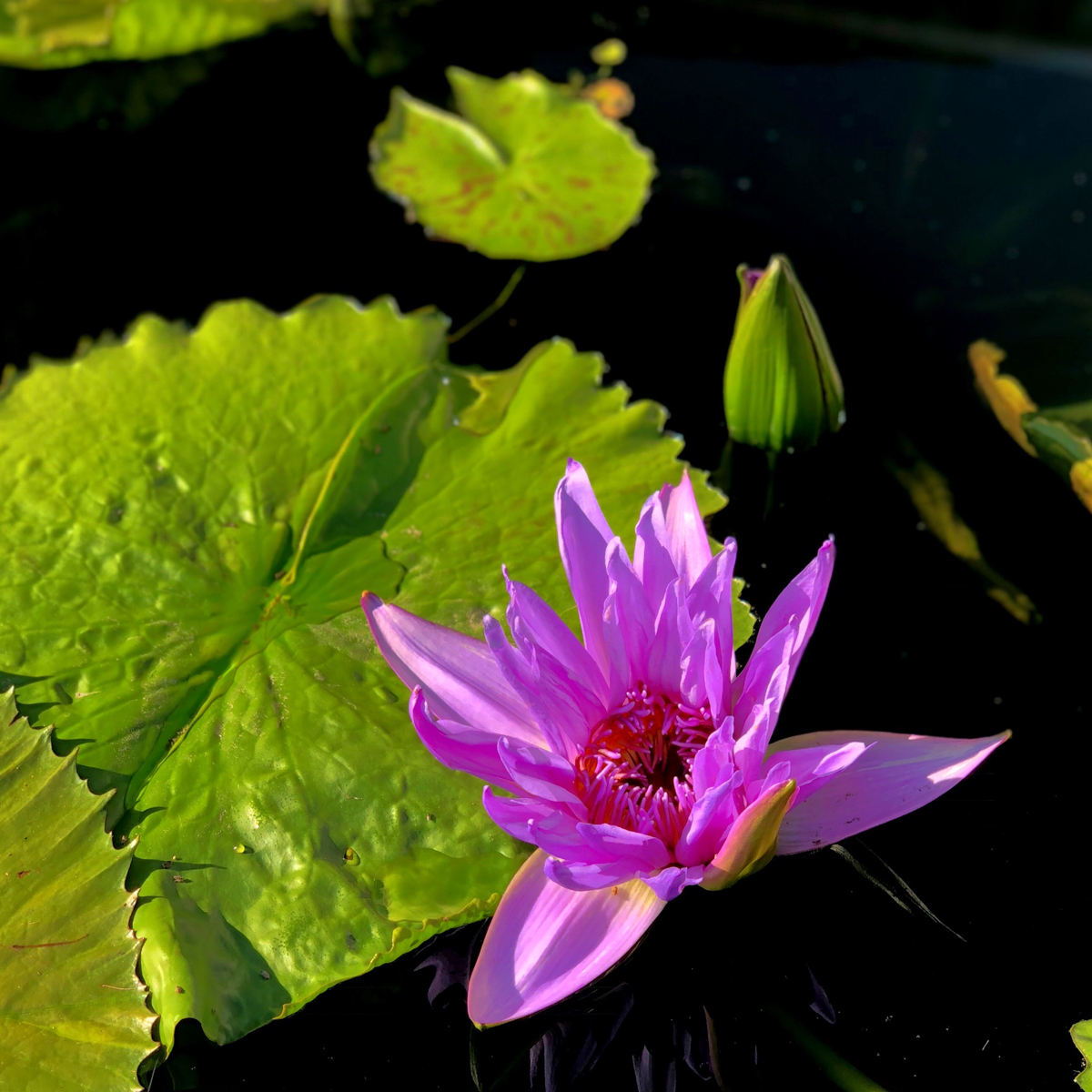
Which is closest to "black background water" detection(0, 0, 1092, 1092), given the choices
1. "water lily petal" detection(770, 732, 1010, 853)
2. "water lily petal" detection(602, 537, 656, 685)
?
"water lily petal" detection(770, 732, 1010, 853)

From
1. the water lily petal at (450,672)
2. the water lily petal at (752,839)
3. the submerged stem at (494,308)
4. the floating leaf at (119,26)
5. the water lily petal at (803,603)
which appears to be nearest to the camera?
the water lily petal at (752,839)

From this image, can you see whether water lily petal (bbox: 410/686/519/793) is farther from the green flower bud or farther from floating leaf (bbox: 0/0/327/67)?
floating leaf (bbox: 0/0/327/67)

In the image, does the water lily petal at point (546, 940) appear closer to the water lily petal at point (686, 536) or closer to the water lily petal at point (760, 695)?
the water lily petal at point (760, 695)

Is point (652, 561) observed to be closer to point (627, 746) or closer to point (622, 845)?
point (627, 746)

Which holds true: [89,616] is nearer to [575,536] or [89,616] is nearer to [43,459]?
[43,459]

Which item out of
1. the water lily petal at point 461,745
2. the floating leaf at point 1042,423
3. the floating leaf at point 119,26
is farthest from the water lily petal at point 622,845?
the floating leaf at point 119,26

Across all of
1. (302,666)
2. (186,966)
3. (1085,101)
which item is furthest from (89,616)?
(1085,101)

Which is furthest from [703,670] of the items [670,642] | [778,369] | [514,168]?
[514,168]
